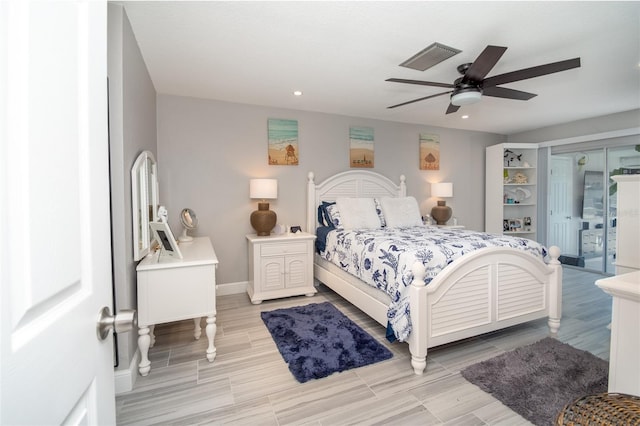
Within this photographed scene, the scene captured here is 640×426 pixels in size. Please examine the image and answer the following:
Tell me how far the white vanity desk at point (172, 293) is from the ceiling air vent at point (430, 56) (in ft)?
7.34

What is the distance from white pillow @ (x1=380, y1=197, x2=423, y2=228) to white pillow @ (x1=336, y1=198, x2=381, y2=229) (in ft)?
0.56

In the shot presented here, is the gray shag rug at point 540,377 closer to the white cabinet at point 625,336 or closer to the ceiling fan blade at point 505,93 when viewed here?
the white cabinet at point 625,336

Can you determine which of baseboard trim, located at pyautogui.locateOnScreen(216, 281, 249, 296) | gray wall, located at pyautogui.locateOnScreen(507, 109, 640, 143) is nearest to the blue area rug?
baseboard trim, located at pyautogui.locateOnScreen(216, 281, 249, 296)

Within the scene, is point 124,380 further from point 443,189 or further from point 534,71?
point 443,189

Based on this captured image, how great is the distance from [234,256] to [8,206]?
11.4 ft

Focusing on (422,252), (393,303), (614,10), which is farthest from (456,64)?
(393,303)

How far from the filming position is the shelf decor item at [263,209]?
351cm

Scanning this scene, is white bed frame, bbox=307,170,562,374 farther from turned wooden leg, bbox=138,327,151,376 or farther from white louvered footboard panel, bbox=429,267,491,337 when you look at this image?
turned wooden leg, bbox=138,327,151,376

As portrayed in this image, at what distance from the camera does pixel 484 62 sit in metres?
2.08

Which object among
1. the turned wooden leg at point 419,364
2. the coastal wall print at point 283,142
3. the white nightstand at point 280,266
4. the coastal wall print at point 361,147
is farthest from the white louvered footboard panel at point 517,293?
the coastal wall print at point 283,142

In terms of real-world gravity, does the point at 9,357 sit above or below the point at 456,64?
below

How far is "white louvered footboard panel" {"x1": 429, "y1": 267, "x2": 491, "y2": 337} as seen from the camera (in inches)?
83.4

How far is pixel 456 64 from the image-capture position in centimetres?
264

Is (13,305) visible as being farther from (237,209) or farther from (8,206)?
(237,209)
